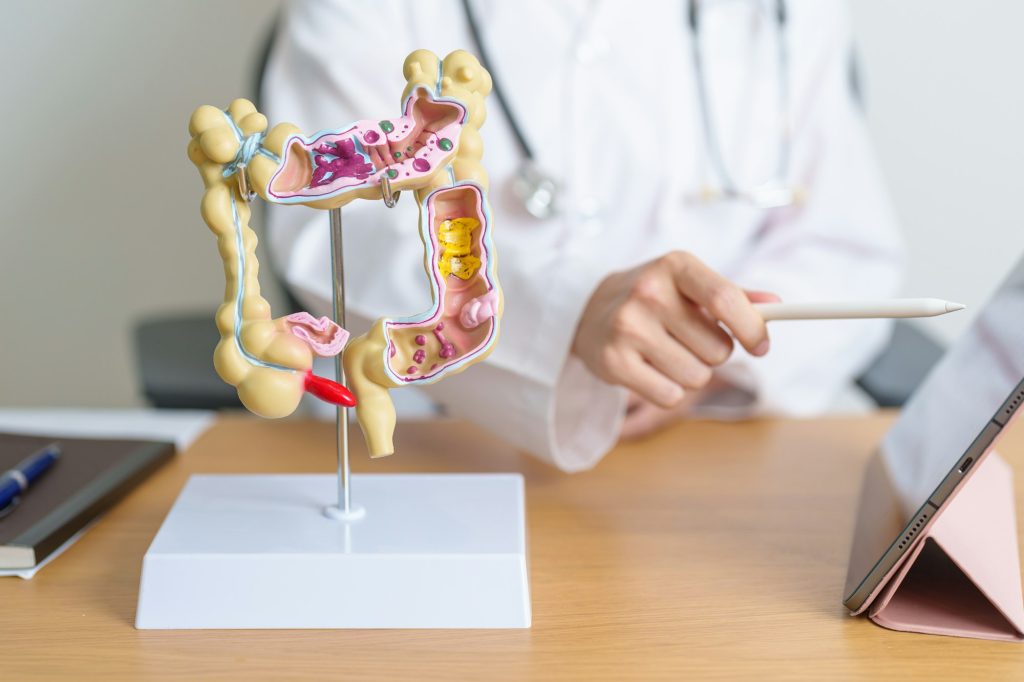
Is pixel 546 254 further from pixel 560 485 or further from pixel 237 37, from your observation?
pixel 237 37

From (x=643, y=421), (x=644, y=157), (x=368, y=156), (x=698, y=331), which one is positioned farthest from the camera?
(x=644, y=157)

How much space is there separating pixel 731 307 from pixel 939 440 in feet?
0.45

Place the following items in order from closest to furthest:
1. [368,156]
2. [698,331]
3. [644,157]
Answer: [368,156] < [698,331] < [644,157]

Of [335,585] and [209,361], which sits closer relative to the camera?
[335,585]

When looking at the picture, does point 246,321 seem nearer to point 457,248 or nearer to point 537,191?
point 457,248

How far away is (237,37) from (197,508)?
0.91 metres

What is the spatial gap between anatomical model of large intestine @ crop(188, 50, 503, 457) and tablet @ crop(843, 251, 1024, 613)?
217 millimetres

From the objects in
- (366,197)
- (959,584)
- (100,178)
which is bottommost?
(100,178)

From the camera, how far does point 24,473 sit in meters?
0.62

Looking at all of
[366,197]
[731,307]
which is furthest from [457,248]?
[731,307]

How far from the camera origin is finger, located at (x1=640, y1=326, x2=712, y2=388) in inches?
23.2

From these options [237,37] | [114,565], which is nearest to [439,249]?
[114,565]

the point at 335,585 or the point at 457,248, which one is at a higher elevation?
the point at 457,248

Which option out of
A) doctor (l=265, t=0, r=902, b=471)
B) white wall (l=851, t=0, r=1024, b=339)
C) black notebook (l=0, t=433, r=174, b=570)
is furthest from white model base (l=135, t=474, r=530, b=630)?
white wall (l=851, t=0, r=1024, b=339)
